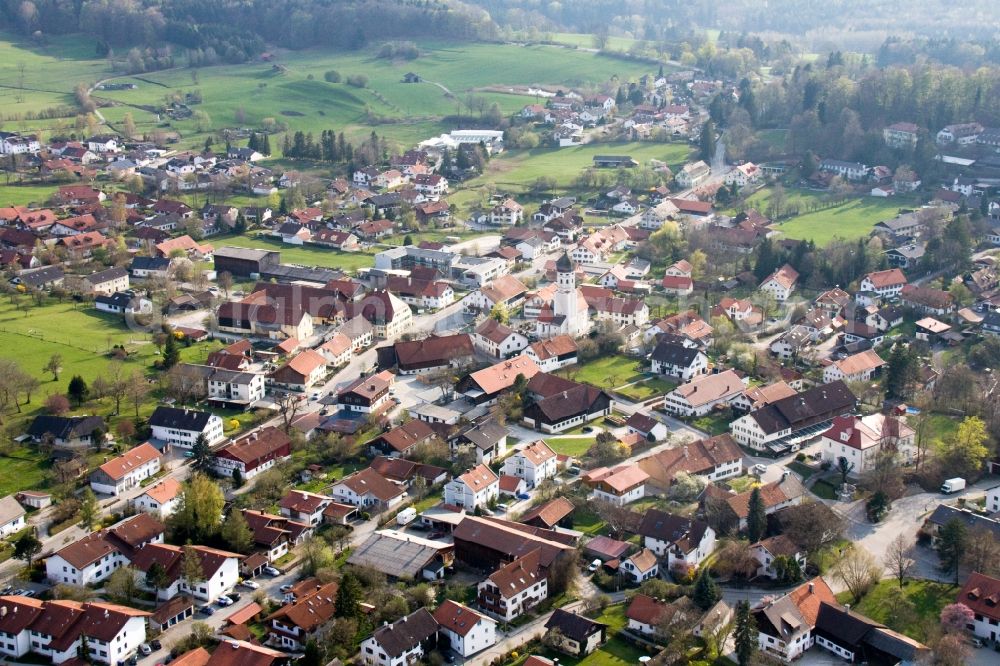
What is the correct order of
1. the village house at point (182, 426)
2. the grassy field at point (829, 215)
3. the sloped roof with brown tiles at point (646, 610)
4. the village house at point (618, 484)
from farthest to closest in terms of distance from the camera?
1. the grassy field at point (829, 215)
2. the village house at point (182, 426)
3. the village house at point (618, 484)
4. the sloped roof with brown tiles at point (646, 610)

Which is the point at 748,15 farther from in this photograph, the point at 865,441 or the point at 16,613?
the point at 16,613

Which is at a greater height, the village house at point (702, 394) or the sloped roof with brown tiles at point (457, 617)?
the village house at point (702, 394)

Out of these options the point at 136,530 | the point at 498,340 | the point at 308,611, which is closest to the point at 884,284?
the point at 498,340

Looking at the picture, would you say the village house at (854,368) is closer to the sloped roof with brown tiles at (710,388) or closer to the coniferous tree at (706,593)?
the sloped roof with brown tiles at (710,388)

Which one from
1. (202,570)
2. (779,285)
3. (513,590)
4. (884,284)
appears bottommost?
(202,570)

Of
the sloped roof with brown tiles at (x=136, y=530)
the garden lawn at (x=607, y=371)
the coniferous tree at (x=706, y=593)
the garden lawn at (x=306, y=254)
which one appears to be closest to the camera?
the coniferous tree at (x=706, y=593)

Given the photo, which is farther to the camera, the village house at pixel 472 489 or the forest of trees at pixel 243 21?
the forest of trees at pixel 243 21

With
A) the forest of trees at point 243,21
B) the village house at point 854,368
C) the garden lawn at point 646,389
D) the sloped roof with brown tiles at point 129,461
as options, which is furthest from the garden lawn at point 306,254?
the forest of trees at point 243,21
